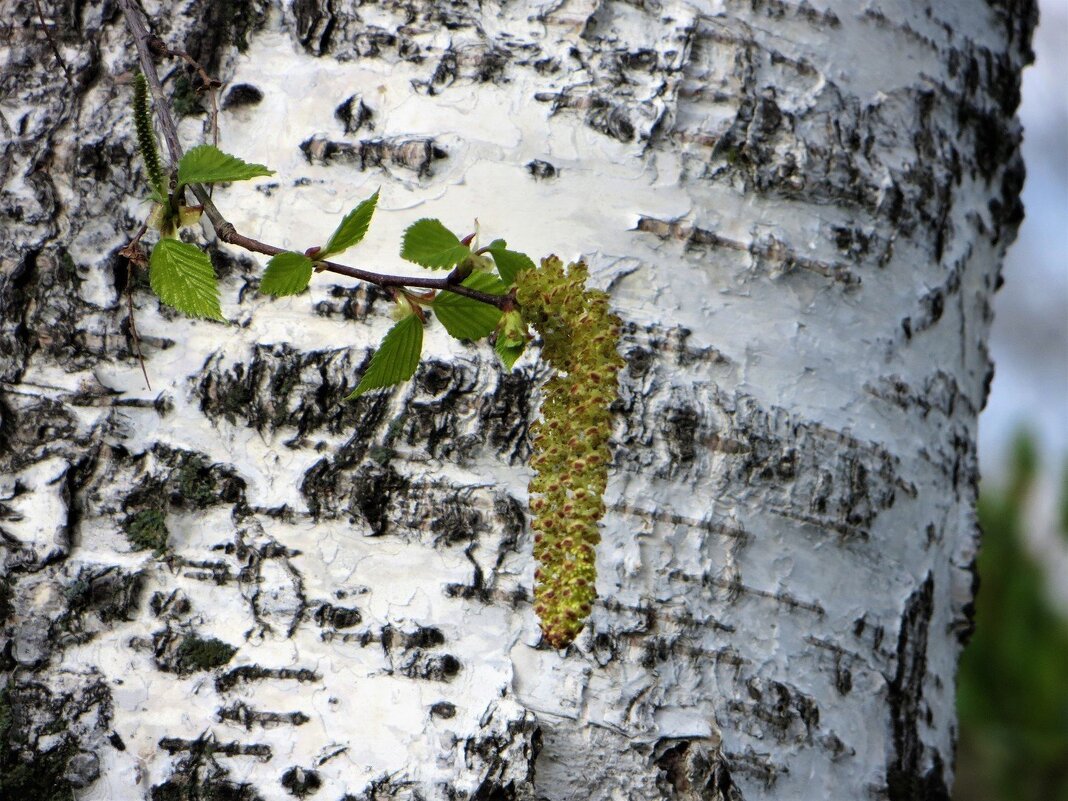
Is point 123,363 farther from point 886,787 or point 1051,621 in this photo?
point 1051,621

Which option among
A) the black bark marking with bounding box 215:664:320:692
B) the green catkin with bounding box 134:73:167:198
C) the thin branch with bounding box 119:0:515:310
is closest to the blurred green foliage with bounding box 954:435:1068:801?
the black bark marking with bounding box 215:664:320:692

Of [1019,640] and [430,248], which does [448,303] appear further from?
[1019,640]

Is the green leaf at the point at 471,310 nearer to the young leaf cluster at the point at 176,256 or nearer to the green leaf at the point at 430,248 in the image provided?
the green leaf at the point at 430,248

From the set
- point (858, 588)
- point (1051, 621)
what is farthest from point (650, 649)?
point (1051, 621)

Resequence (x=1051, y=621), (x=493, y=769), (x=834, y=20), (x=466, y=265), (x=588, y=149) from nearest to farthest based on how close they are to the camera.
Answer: (x=466, y=265) → (x=493, y=769) → (x=588, y=149) → (x=834, y=20) → (x=1051, y=621)

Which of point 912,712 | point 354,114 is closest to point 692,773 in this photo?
point 912,712

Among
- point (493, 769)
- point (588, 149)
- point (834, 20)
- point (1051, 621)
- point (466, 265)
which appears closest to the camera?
point (466, 265)

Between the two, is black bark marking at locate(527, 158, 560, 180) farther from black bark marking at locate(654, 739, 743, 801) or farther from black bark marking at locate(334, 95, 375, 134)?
black bark marking at locate(654, 739, 743, 801)
